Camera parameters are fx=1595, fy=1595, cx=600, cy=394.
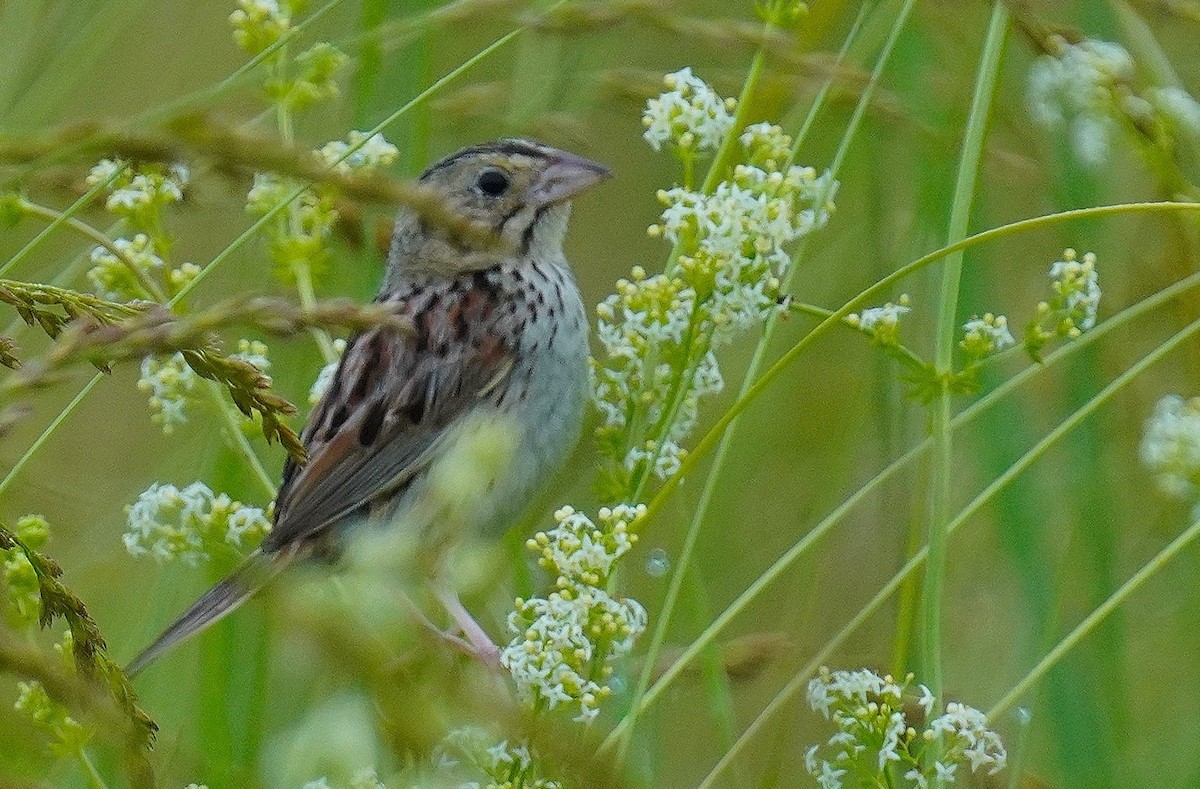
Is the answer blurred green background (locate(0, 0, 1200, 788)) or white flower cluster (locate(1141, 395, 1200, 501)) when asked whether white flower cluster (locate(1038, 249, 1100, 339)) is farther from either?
blurred green background (locate(0, 0, 1200, 788))

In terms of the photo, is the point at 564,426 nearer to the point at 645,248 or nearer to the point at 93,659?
the point at 645,248

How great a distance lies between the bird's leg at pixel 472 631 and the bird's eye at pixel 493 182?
2.90 feet

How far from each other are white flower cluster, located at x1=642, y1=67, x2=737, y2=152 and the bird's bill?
1.01 m

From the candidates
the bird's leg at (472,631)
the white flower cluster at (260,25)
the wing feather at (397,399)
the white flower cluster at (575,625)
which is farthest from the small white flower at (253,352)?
the wing feather at (397,399)

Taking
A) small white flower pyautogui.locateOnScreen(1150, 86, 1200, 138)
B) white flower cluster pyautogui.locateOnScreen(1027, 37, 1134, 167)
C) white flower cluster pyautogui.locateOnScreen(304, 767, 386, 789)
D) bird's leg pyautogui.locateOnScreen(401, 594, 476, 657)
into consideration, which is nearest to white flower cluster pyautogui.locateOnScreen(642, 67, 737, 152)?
white flower cluster pyautogui.locateOnScreen(1027, 37, 1134, 167)

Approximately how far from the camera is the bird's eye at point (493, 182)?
122 inches

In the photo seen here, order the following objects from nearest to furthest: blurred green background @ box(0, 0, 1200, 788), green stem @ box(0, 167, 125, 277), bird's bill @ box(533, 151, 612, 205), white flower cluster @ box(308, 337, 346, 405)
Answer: green stem @ box(0, 167, 125, 277) → blurred green background @ box(0, 0, 1200, 788) → white flower cluster @ box(308, 337, 346, 405) → bird's bill @ box(533, 151, 612, 205)

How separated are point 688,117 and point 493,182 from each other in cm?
128

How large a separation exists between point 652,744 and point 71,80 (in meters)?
1.19

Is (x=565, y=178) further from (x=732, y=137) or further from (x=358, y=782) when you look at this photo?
(x=358, y=782)

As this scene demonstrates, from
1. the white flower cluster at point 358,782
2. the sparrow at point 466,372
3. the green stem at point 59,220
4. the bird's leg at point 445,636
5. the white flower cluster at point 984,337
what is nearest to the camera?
the white flower cluster at point 358,782

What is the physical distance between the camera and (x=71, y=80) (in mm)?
2164

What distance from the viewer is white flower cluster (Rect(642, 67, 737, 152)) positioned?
1.88 metres

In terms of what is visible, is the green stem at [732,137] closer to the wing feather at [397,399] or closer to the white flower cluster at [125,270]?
the white flower cluster at [125,270]
